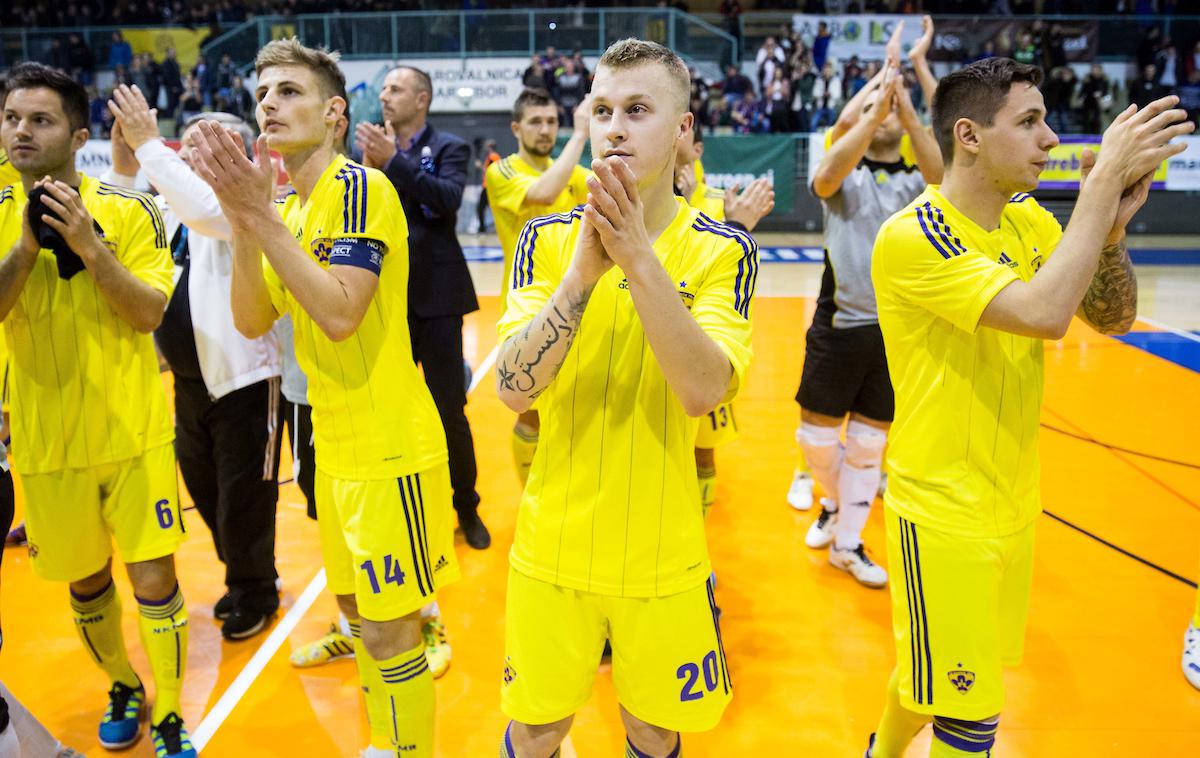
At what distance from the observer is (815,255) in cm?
1602

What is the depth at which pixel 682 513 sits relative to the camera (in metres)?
2.21

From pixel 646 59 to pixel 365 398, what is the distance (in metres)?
1.43

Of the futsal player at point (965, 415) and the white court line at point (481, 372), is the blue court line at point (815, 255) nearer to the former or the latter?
the white court line at point (481, 372)

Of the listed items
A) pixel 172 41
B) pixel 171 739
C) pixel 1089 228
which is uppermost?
pixel 172 41

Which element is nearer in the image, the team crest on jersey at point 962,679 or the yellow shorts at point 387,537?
the team crest on jersey at point 962,679

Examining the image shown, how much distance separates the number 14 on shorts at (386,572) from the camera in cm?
283

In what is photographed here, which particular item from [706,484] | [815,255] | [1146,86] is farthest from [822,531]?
[1146,86]

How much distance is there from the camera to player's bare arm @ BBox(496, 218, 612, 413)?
6.03 ft

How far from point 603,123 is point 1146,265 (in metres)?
15.3

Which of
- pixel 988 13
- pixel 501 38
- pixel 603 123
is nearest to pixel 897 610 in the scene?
pixel 603 123

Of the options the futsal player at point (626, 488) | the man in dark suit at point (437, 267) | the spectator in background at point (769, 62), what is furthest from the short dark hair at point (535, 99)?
the spectator in background at point (769, 62)

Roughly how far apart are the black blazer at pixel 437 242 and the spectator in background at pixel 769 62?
52.2 ft

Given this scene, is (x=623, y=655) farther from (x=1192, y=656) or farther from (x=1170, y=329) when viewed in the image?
(x=1170, y=329)

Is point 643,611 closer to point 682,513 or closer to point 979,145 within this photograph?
point 682,513
